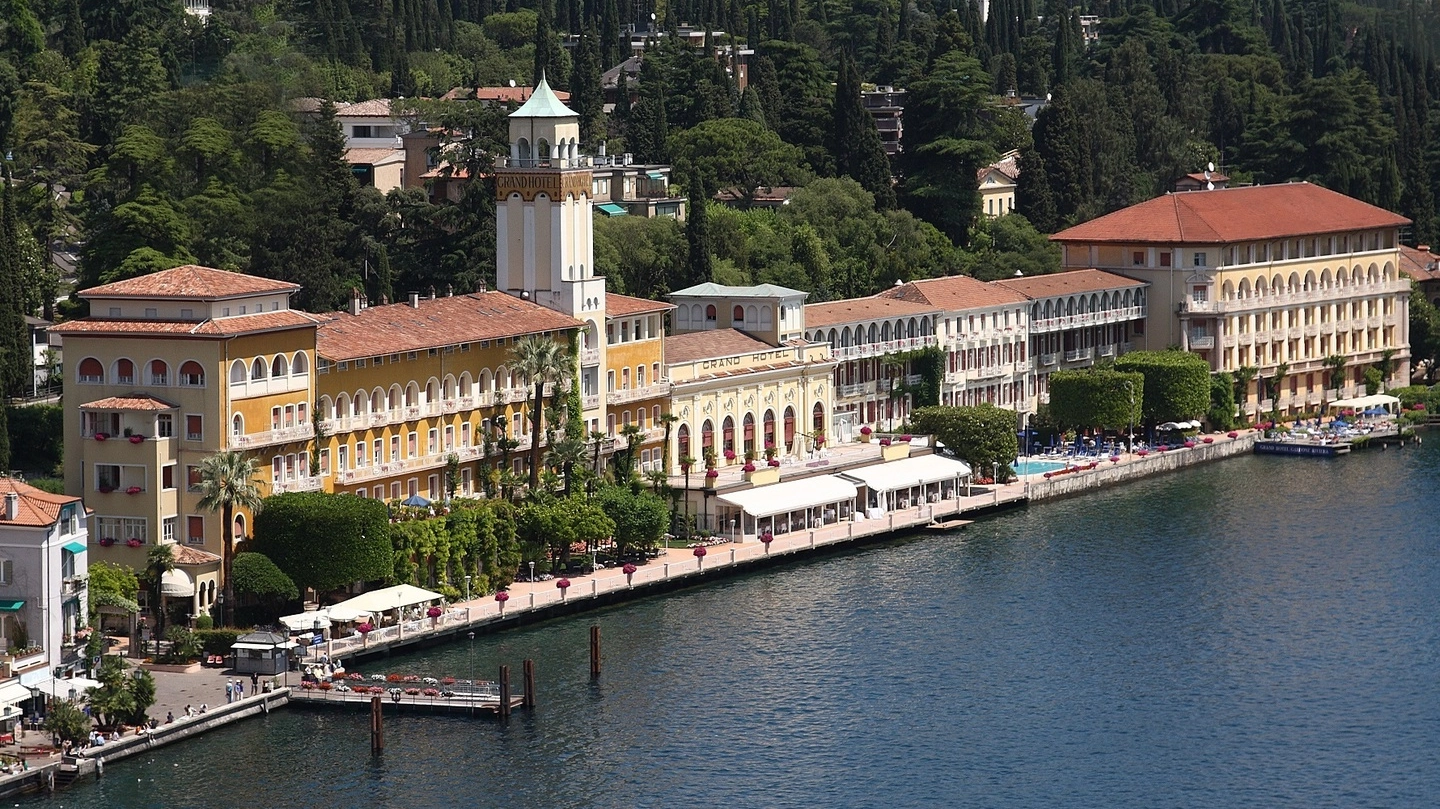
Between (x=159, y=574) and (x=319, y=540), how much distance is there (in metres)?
5.39

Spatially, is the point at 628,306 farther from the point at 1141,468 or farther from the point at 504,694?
the point at 504,694

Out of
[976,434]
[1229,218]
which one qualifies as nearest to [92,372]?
[976,434]

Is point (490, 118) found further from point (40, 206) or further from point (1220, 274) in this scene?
point (1220, 274)

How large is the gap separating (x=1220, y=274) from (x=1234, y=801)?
72860 millimetres

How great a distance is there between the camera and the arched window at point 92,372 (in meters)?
93.2

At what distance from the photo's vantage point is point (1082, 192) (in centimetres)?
16912

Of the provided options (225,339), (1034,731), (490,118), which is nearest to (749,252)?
(490,118)

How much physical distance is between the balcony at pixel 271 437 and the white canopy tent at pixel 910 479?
27.5 m

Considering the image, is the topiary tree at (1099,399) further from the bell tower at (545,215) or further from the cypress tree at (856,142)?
the cypress tree at (856,142)

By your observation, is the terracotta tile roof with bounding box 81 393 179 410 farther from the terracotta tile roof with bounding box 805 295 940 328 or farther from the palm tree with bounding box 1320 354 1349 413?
the palm tree with bounding box 1320 354 1349 413

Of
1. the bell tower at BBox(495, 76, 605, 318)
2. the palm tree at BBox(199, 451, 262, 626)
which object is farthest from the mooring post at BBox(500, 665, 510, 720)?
the bell tower at BBox(495, 76, 605, 318)

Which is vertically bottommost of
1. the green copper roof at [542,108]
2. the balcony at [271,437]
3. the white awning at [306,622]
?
the white awning at [306,622]

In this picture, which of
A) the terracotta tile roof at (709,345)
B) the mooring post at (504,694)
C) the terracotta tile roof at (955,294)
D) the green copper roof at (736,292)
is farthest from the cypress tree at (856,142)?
the mooring post at (504,694)

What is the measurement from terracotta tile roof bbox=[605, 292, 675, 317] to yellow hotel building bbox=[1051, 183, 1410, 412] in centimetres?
3780
